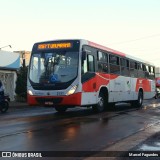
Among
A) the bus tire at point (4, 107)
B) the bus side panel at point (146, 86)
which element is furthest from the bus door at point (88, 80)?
the bus side panel at point (146, 86)

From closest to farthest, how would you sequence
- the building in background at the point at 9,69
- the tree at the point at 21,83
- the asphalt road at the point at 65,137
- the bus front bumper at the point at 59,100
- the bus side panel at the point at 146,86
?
the asphalt road at the point at 65,137 < the bus front bumper at the point at 59,100 < the bus side panel at the point at 146,86 < the building in background at the point at 9,69 < the tree at the point at 21,83

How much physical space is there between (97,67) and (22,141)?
900 cm

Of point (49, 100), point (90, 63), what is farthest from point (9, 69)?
point (49, 100)

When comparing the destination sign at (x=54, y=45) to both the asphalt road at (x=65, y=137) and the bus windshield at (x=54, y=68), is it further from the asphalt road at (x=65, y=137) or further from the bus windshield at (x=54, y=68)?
the asphalt road at (x=65, y=137)

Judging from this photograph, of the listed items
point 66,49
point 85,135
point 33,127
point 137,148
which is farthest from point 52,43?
point 137,148

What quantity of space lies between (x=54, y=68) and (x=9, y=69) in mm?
17640

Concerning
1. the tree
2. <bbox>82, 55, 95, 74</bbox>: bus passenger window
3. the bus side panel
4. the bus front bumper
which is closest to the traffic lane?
the bus front bumper

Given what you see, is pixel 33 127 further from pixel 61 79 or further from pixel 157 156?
pixel 157 156

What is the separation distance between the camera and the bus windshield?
1595 cm

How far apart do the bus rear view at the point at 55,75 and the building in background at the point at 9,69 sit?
49.4 ft

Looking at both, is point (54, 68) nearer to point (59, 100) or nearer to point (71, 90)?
point (71, 90)

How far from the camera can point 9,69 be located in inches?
1302

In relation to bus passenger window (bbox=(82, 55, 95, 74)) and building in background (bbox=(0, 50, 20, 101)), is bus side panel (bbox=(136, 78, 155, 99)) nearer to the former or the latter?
bus passenger window (bbox=(82, 55, 95, 74))

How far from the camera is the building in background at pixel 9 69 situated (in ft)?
103
